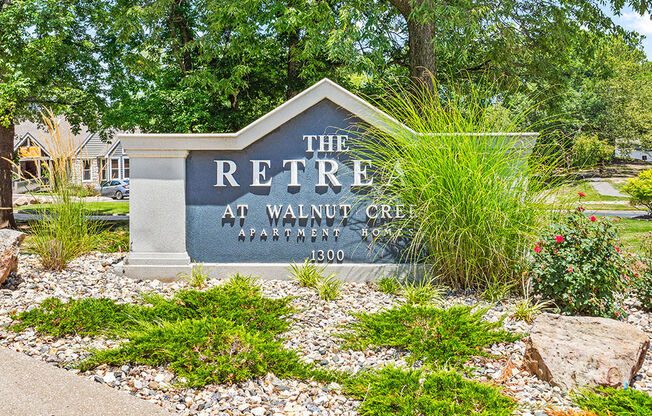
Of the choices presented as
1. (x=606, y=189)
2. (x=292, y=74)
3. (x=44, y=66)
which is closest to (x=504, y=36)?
(x=292, y=74)

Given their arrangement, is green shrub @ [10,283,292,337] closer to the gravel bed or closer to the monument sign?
the gravel bed

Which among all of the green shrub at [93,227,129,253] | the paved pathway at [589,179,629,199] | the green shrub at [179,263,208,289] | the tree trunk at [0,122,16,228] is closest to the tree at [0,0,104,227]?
the tree trunk at [0,122,16,228]

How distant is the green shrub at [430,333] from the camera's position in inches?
150

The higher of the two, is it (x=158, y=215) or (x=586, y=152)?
(x=586, y=152)

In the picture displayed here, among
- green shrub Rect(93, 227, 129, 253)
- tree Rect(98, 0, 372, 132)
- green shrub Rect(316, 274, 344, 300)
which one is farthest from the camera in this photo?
tree Rect(98, 0, 372, 132)

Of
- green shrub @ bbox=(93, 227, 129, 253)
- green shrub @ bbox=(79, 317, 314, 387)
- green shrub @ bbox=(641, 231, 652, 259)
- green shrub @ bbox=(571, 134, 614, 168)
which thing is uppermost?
green shrub @ bbox=(571, 134, 614, 168)

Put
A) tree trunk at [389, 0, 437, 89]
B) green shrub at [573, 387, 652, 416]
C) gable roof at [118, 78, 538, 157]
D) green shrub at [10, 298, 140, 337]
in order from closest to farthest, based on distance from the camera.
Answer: green shrub at [573, 387, 652, 416]
green shrub at [10, 298, 140, 337]
gable roof at [118, 78, 538, 157]
tree trunk at [389, 0, 437, 89]

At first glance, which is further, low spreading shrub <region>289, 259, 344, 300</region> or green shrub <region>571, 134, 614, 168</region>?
green shrub <region>571, 134, 614, 168</region>

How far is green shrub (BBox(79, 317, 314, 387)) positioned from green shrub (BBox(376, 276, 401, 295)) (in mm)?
2049

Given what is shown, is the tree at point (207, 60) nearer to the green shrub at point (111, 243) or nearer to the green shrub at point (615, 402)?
the green shrub at point (111, 243)

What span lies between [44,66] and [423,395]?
1117 cm

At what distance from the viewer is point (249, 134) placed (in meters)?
6.55

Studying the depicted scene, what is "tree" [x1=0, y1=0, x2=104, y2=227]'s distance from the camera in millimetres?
10672

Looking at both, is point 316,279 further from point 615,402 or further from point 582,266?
point 615,402
